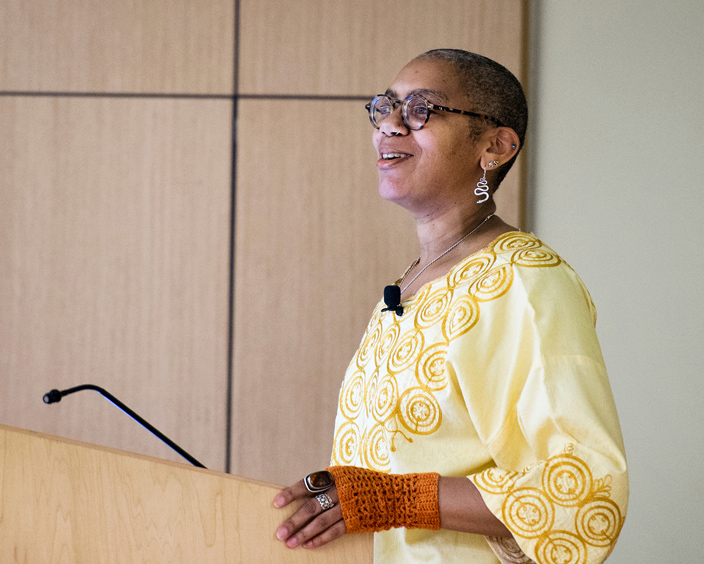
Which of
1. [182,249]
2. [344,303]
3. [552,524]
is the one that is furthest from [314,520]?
[182,249]

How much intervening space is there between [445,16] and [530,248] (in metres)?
1.46

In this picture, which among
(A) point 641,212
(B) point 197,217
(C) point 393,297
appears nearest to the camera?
(C) point 393,297

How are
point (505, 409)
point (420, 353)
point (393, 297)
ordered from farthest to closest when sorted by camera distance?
1. point (393, 297)
2. point (420, 353)
3. point (505, 409)

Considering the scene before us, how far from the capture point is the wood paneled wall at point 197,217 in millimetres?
2410

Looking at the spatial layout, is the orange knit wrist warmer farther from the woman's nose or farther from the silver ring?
the woman's nose

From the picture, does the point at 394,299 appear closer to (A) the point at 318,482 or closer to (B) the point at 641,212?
(A) the point at 318,482

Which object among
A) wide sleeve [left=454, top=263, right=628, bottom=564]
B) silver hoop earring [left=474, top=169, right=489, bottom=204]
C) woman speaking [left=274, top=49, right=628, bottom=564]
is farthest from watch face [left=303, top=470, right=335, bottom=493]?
silver hoop earring [left=474, top=169, right=489, bottom=204]

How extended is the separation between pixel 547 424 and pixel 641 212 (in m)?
1.50

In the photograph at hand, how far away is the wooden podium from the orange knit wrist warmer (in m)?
0.03

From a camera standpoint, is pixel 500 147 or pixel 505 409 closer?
pixel 505 409

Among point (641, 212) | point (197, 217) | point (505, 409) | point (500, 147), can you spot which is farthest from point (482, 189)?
point (197, 217)

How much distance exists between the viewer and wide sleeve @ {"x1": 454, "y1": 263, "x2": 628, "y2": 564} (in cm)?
91

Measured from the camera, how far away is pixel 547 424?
37.2 inches

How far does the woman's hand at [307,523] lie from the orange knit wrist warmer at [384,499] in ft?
0.05
